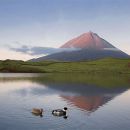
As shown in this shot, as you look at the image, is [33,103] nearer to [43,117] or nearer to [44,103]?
[44,103]

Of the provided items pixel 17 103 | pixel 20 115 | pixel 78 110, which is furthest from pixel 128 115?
pixel 17 103

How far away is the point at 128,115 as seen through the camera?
4762 centimetres

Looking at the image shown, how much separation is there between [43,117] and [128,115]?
12.3m

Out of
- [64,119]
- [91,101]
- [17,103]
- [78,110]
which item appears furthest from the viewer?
[91,101]

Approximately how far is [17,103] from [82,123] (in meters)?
18.2

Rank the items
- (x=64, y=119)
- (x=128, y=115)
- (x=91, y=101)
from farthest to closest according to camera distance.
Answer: (x=91, y=101)
(x=128, y=115)
(x=64, y=119)

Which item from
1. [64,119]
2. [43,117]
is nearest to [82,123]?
[64,119]

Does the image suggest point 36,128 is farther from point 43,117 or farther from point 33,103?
point 33,103

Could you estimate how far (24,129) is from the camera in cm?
3681

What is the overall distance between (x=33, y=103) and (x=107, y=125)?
67.5 ft

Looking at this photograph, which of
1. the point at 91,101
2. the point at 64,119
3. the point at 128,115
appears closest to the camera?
the point at 64,119

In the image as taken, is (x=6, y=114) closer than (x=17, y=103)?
Yes

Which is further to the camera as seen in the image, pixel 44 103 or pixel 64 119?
pixel 44 103

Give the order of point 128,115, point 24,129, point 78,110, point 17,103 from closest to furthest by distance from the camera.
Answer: point 24,129
point 128,115
point 78,110
point 17,103
